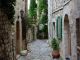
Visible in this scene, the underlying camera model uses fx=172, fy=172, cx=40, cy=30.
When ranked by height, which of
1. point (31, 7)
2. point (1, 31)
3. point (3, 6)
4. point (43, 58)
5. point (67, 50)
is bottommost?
point (43, 58)

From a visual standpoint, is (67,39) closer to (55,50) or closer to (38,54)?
(55,50)

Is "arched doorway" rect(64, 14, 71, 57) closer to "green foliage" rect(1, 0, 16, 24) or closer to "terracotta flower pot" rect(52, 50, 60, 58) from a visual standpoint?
"terracotta flower pot" rect(52, 50, 60, 58)

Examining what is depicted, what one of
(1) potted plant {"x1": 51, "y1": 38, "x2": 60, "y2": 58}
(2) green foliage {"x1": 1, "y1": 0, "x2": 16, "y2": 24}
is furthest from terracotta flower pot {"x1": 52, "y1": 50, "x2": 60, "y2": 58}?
(2) green foliage {"x1": 1, "y1": 0, "x2": 16, "y2": 24}

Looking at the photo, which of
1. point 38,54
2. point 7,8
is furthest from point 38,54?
point 7,8

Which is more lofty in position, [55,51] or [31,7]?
[31,7]

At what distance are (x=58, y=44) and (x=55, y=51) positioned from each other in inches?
33.5

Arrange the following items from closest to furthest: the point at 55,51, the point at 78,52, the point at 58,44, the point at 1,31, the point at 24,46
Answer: the point at 1,31 < the point at 78,52 < the point at 55,51 < the point at 58,44 < the point at 24,46

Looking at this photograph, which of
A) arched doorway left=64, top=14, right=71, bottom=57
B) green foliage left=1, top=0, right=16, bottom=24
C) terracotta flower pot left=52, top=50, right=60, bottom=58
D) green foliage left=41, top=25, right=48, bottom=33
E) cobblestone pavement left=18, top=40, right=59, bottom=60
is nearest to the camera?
green foliage left=1, top=0, right=16, bottom=24

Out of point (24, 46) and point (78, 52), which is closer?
point (78, 52)

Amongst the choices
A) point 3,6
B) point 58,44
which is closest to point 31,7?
point 58,44

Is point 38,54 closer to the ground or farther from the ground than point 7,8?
closer to the ground

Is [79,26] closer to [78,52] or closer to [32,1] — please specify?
[78,52]

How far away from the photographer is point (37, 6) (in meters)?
24.5

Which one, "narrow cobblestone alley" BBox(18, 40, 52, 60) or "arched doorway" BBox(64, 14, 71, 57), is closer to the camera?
"arched doorway" BBox(64, 14, 71, 57)
